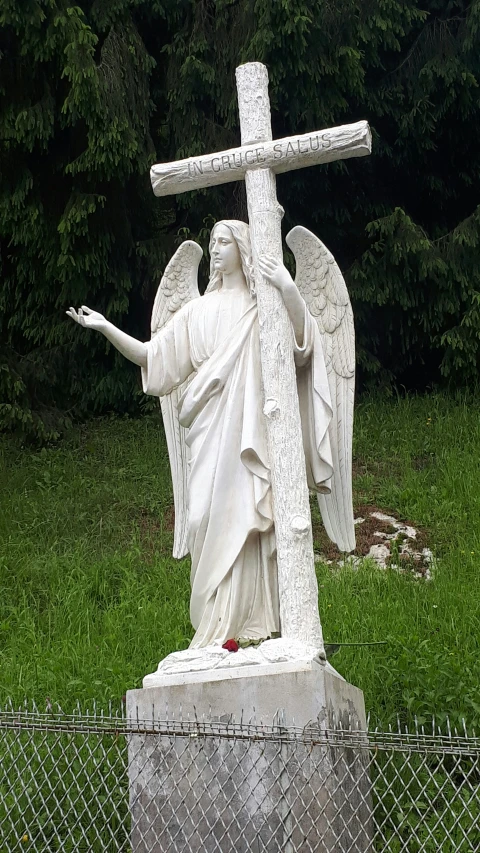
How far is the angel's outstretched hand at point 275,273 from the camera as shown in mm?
5730

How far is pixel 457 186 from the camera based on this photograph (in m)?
13.9

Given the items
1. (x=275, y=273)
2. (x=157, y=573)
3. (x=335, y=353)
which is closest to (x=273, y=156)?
(x=275, y=273)

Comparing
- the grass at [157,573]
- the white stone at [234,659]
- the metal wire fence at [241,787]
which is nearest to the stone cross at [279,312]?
the white stone at [234,659]

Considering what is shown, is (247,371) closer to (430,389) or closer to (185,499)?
(185,499)

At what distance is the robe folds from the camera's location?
5570 millimetres

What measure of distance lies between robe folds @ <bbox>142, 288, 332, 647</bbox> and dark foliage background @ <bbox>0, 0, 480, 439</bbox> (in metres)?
6.09

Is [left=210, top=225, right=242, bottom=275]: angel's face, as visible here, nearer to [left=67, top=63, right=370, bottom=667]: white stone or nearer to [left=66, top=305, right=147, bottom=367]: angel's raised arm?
[left=67, top=63, right=370, bottom=667]: white stone

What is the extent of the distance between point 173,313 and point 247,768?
2.58m

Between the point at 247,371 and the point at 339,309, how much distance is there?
2.15ft

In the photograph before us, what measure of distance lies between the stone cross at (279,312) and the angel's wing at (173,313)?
1.44ft

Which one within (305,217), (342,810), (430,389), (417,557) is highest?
(305,217)

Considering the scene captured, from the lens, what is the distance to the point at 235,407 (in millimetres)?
5770

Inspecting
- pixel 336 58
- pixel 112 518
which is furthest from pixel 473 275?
pixel 112 518

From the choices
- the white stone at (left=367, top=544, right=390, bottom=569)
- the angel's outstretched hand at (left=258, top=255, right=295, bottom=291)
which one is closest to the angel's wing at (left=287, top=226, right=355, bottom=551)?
the angel's outstretched hand at (left=258, top=255, right=295, bottom=291)
